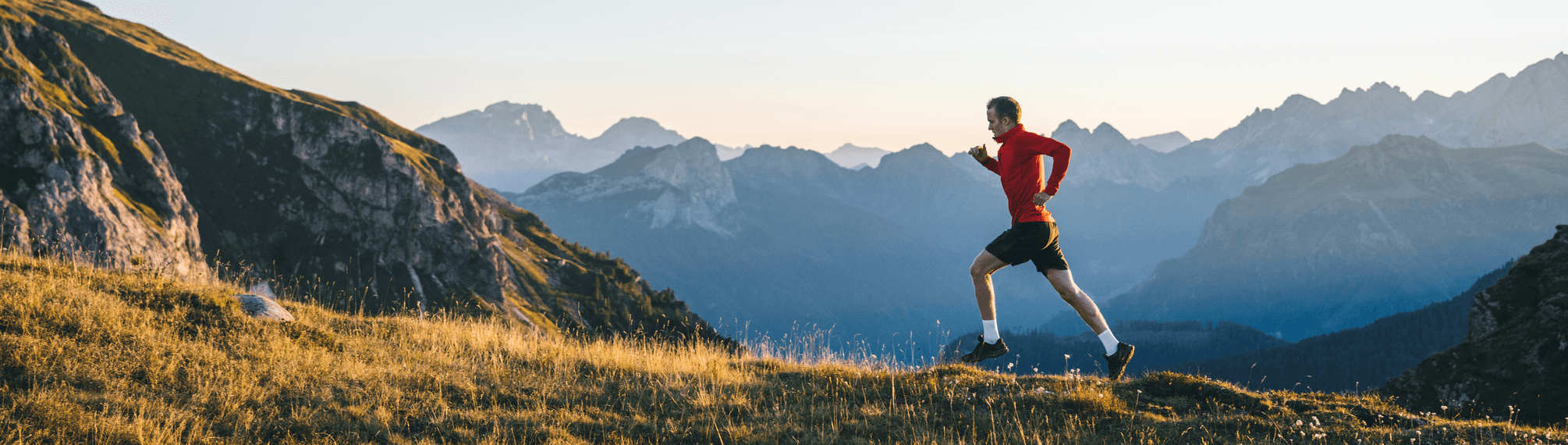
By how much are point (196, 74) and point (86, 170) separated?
54200 millimetres

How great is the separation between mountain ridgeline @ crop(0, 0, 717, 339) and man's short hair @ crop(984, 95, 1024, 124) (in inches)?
3712

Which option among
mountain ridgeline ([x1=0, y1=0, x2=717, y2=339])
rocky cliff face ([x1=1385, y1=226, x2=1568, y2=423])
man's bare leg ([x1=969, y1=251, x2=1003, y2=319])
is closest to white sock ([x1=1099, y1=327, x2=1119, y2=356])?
man's bare leg ([x1=969, y1=251, x2=1003, y2=319])

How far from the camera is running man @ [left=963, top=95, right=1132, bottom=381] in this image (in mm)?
7938

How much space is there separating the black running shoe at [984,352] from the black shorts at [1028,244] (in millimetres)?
1351

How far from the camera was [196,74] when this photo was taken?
5320 inches

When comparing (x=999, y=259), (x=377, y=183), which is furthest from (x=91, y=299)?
(x=377, y=183)

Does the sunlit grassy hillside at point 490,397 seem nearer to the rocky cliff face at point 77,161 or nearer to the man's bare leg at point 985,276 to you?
the man's bare leg at point 985,276

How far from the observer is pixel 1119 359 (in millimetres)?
8625

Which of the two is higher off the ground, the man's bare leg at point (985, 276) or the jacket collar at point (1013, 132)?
the jacket collar at point (1013, 132)

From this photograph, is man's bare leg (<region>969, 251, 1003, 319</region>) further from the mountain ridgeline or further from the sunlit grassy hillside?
the mountain ridgeline

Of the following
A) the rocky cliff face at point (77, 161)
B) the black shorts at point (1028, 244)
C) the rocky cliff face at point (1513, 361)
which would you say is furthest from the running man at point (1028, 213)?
the rocky cliff face at point (77, 161)

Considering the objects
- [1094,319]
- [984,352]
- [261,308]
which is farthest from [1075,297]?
[261,308]

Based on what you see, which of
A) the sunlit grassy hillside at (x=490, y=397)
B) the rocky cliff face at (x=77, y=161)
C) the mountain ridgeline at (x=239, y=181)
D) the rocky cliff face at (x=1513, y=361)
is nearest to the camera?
the sunlit grassy hillside at (x=490, y=397)

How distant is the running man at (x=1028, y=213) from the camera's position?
7.94 metres
